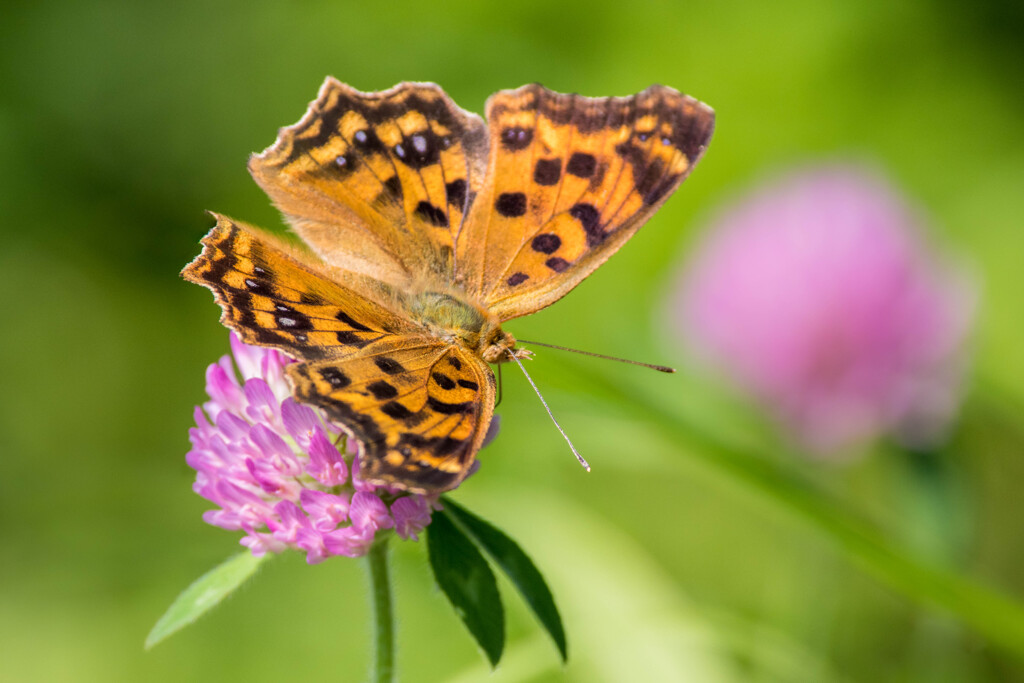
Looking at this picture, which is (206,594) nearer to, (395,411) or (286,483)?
(286,483)

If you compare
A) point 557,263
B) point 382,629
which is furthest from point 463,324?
point 382,629

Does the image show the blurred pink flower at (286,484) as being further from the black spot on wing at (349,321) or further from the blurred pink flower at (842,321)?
the blurred pink flower at (842,321)

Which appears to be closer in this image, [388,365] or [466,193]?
[388,365]

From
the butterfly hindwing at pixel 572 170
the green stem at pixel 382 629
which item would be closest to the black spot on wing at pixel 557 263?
the butterfly hindwing at pixel 572 170

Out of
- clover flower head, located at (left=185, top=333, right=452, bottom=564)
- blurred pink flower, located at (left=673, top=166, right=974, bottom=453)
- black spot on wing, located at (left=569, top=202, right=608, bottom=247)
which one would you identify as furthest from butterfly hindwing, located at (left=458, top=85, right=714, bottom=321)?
blurred pink flower, located at (left=673, top=166, right=974, bottom=453)

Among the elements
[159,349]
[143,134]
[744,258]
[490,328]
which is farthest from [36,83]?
[490,328]

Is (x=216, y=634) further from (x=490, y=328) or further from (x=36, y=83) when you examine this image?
(x=36, y=83)
